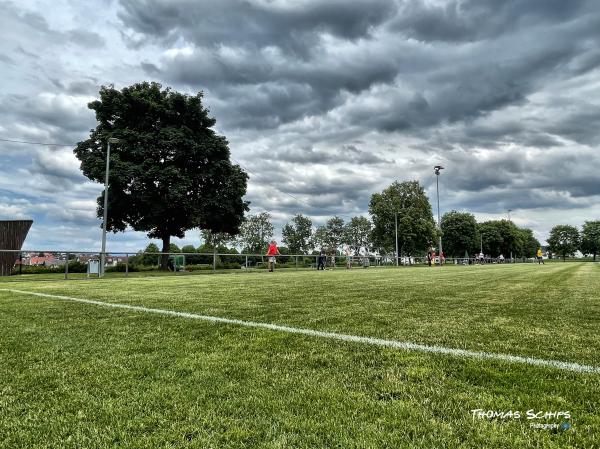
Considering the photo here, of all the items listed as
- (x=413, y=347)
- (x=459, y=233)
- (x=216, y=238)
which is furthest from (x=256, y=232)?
(x=413, y=347)

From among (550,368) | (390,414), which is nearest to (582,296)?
(550,368)

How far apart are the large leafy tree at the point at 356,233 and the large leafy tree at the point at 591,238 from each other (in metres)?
62.6

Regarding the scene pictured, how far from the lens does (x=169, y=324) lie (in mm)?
4559

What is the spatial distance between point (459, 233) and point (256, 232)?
148 ft

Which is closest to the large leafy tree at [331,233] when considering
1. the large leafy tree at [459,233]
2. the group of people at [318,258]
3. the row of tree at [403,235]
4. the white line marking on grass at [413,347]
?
the row of tree at [403,235]

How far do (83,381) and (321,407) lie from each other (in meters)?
1.58

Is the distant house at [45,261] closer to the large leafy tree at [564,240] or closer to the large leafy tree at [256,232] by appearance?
the large leafy tree at [256,232]

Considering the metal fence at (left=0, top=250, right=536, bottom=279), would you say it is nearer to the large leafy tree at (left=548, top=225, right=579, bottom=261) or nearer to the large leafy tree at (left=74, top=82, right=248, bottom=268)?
the large leafy tree at (left=74, top=82, right=248, bottom=268)

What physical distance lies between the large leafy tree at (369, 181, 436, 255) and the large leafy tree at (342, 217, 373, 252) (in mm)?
38884

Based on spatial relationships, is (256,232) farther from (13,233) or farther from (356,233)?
(13,233)

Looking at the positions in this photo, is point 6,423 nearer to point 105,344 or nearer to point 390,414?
point 105,344

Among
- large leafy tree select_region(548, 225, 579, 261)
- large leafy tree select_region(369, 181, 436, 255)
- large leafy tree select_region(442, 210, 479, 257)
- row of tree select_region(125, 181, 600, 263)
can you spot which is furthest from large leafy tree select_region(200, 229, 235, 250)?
large leafy tree select_region(548, 225, 579, 261)

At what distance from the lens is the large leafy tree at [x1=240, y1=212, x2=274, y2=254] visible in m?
84.6

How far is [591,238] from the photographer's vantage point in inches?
4373
